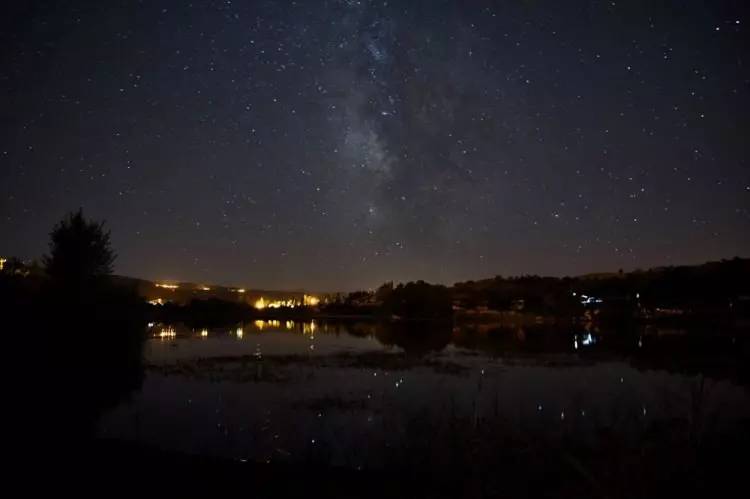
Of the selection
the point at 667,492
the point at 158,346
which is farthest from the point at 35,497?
the point at 158,346

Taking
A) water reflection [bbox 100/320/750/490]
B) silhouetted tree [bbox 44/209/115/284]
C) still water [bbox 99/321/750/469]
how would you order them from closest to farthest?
1. water reflection [bbox 100/320/750/490]
2. still water [bbox 99/321/750/469]
3. silhouetted tree [bbox 44/209/115/284]

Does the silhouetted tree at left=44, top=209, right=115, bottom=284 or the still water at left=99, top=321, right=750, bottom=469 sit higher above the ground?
the silhouetted tree at left=44, top=209, right=115, bottom=284

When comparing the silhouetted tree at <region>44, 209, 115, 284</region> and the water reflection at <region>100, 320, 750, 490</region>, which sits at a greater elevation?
the silhouetted tree at <region>44, 209, 115, 284</region>

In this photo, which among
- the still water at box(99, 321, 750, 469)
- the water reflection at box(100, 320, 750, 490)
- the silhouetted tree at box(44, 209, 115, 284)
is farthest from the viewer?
the silhouetted tree at box(44, 209, 115, 284)

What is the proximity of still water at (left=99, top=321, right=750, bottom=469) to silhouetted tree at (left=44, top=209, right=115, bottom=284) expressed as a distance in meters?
6.03

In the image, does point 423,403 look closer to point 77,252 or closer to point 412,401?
point 412,401

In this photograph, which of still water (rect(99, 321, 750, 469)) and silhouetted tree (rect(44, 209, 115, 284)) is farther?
silhouetted tree (rect(44, 209, 115, 284))

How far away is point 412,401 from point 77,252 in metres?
23.9

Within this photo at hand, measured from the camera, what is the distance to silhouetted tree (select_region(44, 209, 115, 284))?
31797 mm

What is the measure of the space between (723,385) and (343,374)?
48.9ft

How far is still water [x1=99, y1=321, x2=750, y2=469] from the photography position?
37.7 ft

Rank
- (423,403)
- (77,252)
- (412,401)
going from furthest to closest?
(77,252) → (412,401) → (423,403)

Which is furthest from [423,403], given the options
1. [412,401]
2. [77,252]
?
[77,252]

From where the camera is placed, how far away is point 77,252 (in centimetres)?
3241
